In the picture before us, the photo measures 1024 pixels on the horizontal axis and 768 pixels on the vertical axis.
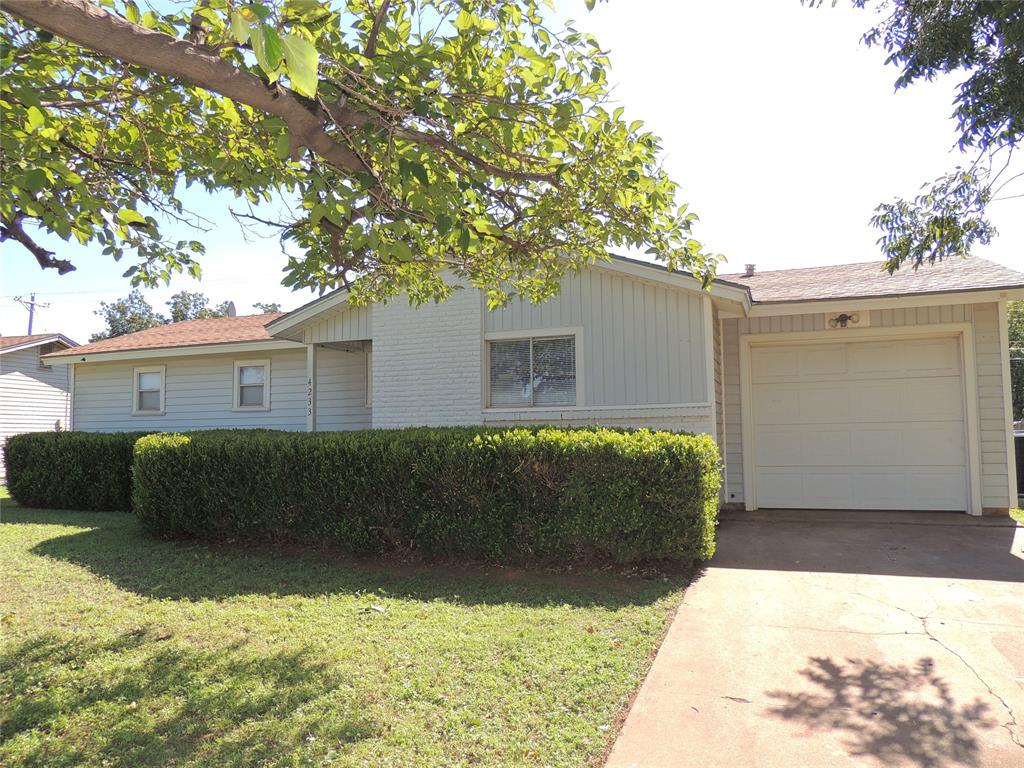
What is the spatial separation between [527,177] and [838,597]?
4327mm

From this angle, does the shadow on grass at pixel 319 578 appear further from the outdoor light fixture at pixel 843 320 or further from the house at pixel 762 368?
the outdoor light fixture at pixel 843 320

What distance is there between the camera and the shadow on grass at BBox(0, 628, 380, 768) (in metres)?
3.12

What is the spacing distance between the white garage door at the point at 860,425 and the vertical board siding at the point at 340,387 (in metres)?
7.23

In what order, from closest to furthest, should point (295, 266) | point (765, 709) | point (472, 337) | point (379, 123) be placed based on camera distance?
point (765, 709) < point (379, 123) < point (295, 266) < point (472, 337)

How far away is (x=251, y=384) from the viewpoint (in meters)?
13.9

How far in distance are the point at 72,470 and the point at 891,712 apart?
1218cm

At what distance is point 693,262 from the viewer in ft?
19.0

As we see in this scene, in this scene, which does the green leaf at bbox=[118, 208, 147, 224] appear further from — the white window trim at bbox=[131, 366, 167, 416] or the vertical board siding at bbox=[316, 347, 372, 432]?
the white window trim at bbox=[131, 366, 167, 416]

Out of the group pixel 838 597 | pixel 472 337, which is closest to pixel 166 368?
pixel 472 337

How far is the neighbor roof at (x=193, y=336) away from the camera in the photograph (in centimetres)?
1391

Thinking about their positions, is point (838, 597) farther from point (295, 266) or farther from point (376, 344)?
point (376, 344)

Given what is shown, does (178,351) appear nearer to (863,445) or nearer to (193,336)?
(193,336)

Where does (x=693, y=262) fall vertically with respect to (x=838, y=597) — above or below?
above

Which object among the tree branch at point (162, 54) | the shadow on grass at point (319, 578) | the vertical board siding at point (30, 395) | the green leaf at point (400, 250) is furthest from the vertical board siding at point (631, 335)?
the vertical board siding at point (30, 395)
